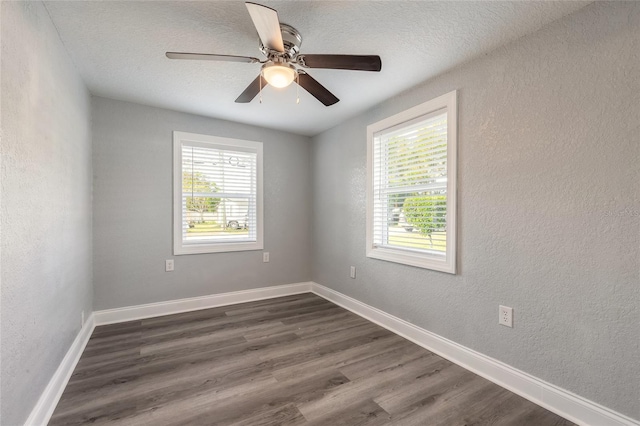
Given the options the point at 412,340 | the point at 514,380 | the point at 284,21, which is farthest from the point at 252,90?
the point at 514,380

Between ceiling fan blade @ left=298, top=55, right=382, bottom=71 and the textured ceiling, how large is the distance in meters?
0.26

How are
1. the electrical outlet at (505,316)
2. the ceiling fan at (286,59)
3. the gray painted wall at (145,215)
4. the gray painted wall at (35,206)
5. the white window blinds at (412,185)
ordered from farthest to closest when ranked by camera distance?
the gray painted wall at (145,215), the white window blinds at (412,185), the electrical outlet at (505,316), the ceiling fan at (286,59), the gray painted wall at (35,206)

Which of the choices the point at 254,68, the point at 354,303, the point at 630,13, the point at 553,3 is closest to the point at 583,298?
the point at 630,13

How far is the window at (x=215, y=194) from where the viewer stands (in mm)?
3344

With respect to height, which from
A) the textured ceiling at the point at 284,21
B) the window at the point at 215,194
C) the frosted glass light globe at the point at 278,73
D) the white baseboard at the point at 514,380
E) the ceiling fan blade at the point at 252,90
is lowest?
the white baseboard at the point at 514,380

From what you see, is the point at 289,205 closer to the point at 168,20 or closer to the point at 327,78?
the point at 327,78

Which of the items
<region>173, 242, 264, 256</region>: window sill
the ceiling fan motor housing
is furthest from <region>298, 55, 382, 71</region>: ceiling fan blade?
<region>173, 242, 264, 256</region>: window sill

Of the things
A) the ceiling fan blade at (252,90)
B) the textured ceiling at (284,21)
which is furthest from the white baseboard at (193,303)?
the ceiling fan blade at (252,90)

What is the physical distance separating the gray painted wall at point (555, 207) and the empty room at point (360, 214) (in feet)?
0.04

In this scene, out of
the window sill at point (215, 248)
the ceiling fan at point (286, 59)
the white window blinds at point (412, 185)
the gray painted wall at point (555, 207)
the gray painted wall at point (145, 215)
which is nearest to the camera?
the gray painted wall at point (555, 207)

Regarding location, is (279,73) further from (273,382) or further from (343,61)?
(273,382)

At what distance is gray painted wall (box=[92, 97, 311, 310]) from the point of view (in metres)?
2.96

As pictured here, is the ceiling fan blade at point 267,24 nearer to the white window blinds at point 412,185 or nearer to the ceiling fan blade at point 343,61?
the ceiling fan blade at point 343,61

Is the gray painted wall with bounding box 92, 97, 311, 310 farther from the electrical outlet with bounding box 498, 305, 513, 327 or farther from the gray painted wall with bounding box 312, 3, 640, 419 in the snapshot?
the electrical outlet with bounding box 498, 305, 513, 327
